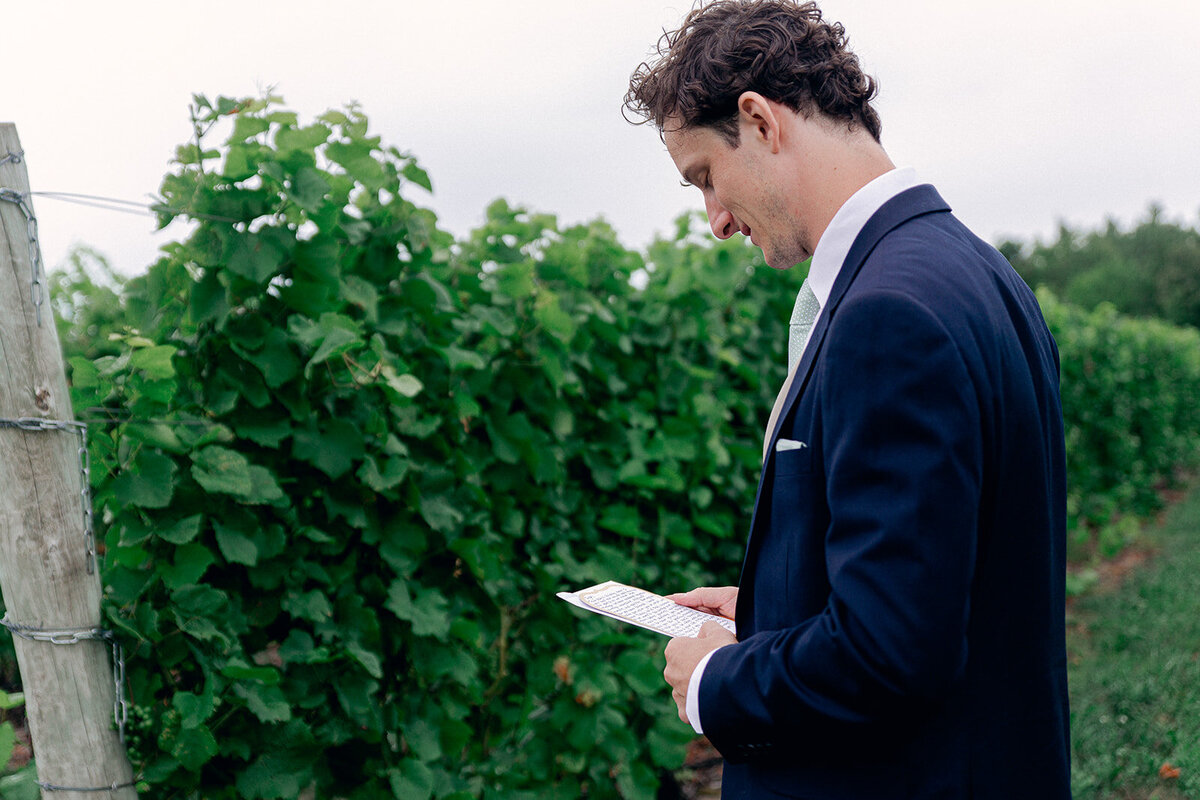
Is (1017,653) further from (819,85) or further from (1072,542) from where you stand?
(1072,542)

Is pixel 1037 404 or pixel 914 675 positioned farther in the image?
pixel 1037 404

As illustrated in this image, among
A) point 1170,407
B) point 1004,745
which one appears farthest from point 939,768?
point 1170,407

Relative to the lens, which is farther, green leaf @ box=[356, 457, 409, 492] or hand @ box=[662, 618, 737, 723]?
green leaf @ box=[356, 457, 409, 492]

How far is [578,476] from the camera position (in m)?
3.46

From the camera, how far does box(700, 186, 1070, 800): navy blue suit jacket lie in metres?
1.08

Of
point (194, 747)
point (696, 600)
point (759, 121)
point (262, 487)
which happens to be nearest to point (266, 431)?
point (262, 487)

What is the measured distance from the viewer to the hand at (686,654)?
134 centimetres

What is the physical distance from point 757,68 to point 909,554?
79cm

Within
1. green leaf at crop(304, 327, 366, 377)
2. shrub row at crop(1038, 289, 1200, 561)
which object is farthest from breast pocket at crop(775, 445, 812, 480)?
shrub row at crop(1038, 289, 1200, 561)

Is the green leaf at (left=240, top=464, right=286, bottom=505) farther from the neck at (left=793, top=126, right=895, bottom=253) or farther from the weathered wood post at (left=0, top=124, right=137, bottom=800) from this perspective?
the neck at (left=793, top=126, right=895, bottom=253)

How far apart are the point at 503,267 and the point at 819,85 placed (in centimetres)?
170

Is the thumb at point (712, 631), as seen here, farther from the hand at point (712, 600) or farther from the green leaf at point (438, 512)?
the green leaf at point (438, 512)

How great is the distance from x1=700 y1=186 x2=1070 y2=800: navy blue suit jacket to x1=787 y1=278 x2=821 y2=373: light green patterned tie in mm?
211

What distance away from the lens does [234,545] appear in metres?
2.07
